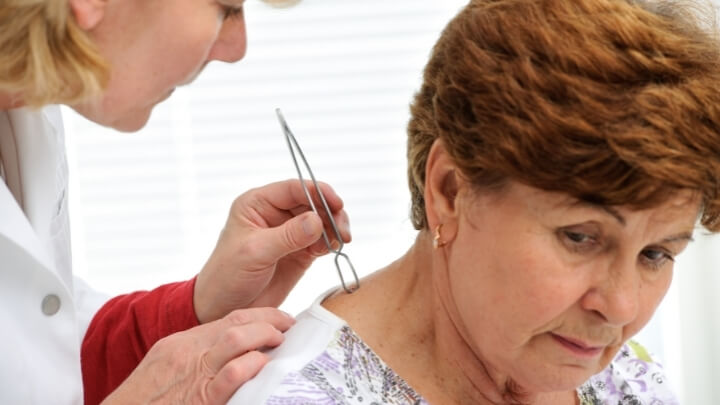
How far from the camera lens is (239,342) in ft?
3.84

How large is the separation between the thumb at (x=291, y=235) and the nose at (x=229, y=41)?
0.22 metres

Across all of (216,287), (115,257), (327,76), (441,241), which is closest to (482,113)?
(441,241)

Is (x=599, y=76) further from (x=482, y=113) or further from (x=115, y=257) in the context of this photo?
(x=115, y=257)

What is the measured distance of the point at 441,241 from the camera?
3.85 ft

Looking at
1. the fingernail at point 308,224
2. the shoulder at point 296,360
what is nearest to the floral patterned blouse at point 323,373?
the shoulder at point 296,360

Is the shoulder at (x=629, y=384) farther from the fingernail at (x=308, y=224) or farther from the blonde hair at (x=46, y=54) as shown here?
the blonde hair at (x=46, y=54)

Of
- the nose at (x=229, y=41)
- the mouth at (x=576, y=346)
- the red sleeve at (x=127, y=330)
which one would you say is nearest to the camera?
the mouth at (x=576, y=346)

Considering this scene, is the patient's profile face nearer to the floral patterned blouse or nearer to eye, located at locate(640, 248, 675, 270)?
eye, located at locate(640, 248, 675, 270)

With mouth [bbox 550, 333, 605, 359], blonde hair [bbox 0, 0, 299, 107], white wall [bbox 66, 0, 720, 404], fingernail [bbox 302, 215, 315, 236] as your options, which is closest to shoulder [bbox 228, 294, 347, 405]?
fingernail [bbox 302, 215, 315, 236]

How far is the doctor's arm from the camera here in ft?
3.90

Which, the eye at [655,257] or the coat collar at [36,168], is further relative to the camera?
the coat collar at [36,168]

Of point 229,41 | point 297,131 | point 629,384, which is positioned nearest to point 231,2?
point 229,41

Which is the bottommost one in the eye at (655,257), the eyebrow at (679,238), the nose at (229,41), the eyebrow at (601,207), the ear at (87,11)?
the eye at (655,257)

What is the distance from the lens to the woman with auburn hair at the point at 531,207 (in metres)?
1.02
